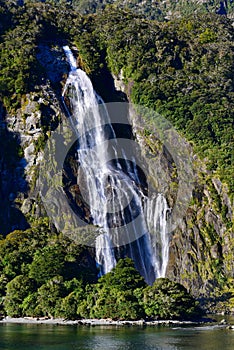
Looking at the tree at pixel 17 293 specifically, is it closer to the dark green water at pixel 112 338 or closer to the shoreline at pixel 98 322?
the shoreline at pixel 98 322

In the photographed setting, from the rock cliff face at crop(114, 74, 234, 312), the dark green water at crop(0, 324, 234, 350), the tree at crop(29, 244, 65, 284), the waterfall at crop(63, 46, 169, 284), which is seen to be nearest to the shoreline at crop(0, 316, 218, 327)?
the dark green water at crop(0, 324, 234, 350)

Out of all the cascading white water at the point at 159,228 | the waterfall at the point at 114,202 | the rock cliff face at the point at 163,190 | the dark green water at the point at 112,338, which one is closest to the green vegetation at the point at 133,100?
the rock cliff face at the point at 163,190

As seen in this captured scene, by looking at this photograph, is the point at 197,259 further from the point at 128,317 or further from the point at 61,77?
the point at 61,77

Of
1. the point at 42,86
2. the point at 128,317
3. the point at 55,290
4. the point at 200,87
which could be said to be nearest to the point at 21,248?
the point at 55,290

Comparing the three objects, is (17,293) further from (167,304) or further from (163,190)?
(163,190)

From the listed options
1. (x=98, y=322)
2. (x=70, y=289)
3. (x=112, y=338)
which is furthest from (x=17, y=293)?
(x=112, y=338)
